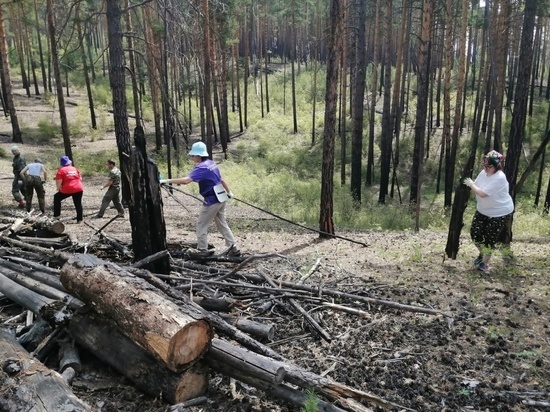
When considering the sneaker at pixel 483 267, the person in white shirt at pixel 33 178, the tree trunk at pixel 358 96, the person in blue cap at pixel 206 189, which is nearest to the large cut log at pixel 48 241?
the person in blue cap at pixel 206 189

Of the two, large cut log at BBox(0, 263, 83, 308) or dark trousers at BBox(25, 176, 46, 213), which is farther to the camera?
dark trousers at BBox(25, 176, 46, 213)

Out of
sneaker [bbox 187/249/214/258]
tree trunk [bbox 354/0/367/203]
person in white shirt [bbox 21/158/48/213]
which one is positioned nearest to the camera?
sneaker [bbox 187/249/214/258]

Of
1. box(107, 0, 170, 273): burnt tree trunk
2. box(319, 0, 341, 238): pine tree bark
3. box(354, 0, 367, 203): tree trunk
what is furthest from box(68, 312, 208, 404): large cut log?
box(354, 0, 367, 203): tree trunk

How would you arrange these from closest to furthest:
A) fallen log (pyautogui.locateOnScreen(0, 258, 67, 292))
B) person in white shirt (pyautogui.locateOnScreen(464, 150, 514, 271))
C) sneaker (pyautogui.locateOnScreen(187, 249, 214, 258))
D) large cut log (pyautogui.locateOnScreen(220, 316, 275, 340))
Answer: large cut log (pyautogui.locateOnScreen(220, 316, 275, 340)), fallen log (pyautogui.locateOnScreen(0, 258, 67, 292)), person in white shirt (pyautogui.locateOnScreen(464, 150, 514, 271)), sneaker (pyautogui.locateOnScreen(187, 249, 214, 258))

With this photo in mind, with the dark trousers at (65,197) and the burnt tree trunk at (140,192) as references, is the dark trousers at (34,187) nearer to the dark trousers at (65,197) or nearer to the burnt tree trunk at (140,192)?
the dark trousers at (65,197)

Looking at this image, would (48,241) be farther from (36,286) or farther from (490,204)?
(490,204)

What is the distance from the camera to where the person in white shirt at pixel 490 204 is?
7.00m

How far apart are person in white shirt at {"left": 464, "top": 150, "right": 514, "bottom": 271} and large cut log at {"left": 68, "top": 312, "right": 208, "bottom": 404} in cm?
515

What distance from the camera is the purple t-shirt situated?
7.38m

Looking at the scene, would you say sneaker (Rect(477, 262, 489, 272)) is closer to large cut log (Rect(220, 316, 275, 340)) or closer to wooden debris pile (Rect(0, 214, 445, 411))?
wooden debris pile (Rect(0, 214, 445, 411))

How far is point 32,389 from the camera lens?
3477mm

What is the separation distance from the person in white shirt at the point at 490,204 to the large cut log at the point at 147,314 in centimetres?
505

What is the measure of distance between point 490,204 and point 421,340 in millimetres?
3190

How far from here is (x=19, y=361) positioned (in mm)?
3787
